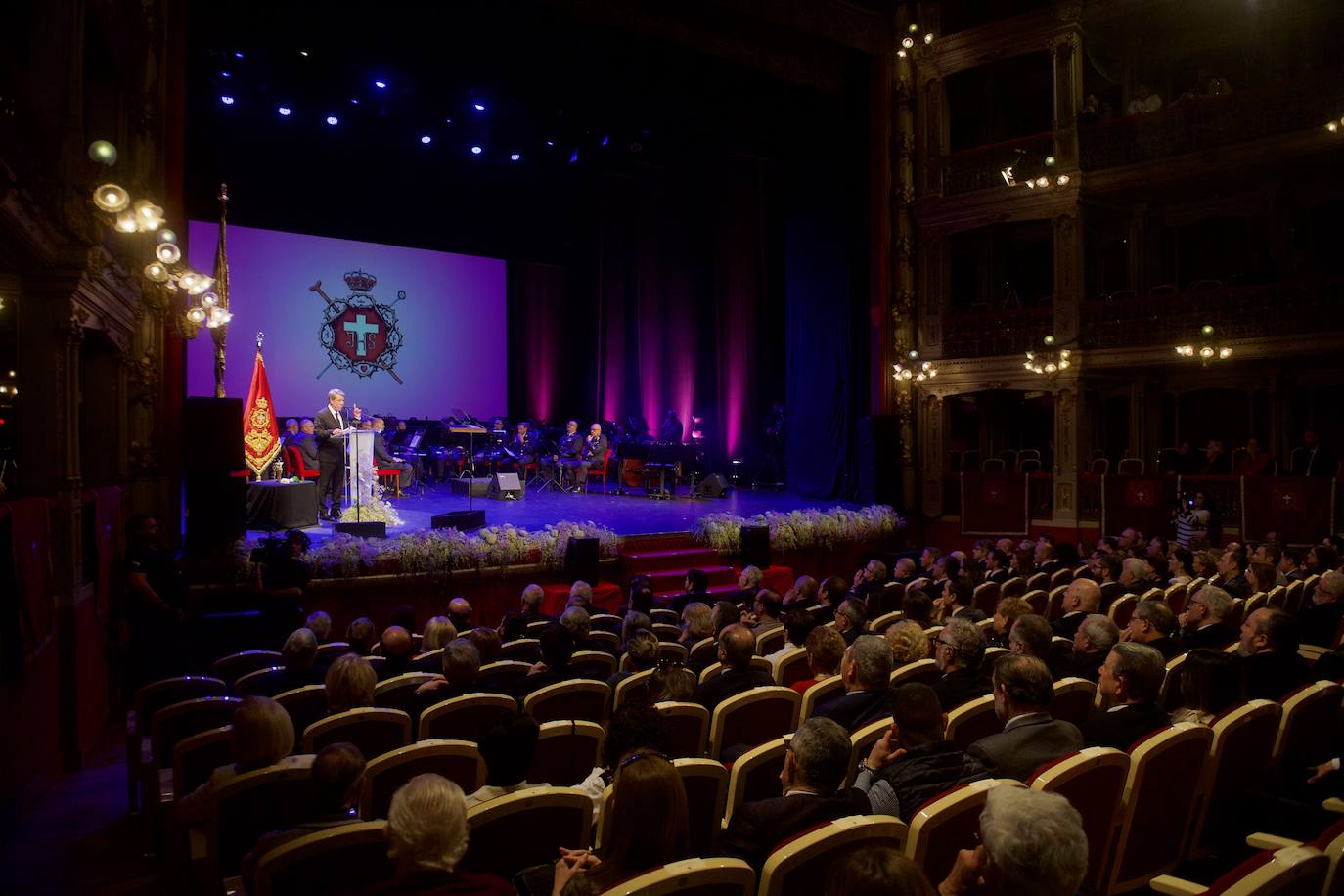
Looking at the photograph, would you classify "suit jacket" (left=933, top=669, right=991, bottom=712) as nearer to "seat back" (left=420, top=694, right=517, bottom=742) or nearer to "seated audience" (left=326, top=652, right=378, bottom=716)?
"seat back" (left=420, top=694, right=517, bottom=742)

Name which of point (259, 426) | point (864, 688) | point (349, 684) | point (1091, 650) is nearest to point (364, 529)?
point (259, 426)

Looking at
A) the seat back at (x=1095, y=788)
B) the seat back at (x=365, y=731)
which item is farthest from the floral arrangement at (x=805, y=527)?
the seat back at (x=1095, y=788)

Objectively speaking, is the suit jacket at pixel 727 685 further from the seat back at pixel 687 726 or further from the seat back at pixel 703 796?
the seat back at pixel 703 796

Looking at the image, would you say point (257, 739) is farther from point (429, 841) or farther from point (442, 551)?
point (442, 551)

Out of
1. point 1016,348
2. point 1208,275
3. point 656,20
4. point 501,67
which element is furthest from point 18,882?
point 1208,275

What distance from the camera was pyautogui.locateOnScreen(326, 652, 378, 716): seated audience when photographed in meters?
3.36

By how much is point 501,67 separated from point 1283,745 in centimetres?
1109

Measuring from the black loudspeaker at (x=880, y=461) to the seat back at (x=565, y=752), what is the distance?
11.1 meters

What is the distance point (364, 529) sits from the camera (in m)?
9.31

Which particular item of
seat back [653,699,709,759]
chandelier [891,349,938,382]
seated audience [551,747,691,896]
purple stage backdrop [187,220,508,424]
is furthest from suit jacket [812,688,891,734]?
purple stage backdrop [187,220,508,424]

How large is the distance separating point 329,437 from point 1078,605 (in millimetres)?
8970

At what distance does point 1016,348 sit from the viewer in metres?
14.5

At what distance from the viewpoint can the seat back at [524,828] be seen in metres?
2.23

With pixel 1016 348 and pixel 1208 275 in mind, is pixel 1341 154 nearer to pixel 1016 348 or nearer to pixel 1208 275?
pixel 1208 275
